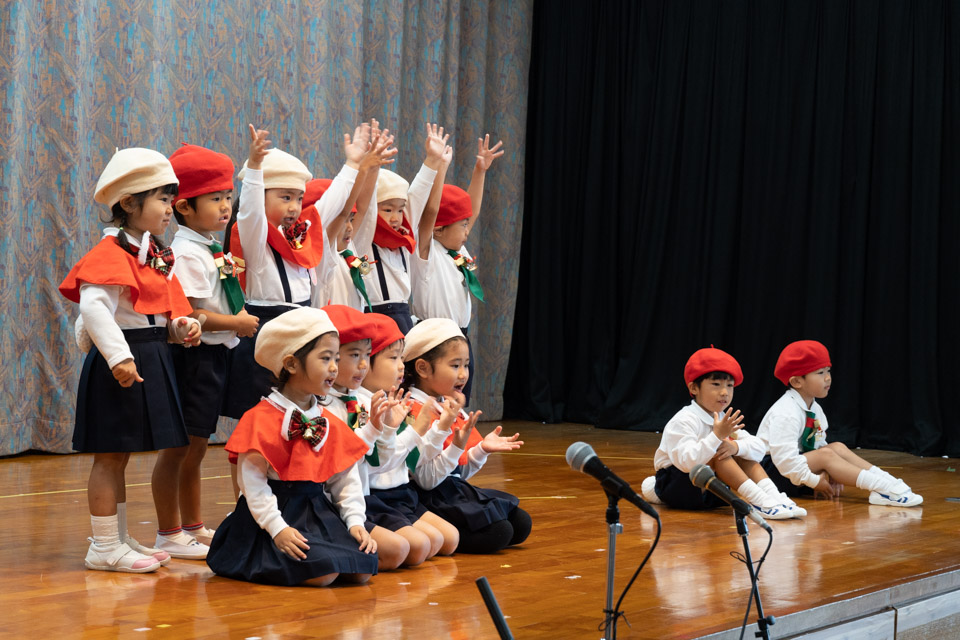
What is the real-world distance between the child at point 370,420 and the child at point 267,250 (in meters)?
0.35

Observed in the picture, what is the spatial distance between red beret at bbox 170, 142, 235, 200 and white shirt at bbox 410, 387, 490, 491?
31.1 inches

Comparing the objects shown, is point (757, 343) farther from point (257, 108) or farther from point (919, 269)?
point (257, 108)

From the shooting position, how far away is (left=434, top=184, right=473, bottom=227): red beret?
4215mm

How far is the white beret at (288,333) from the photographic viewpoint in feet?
8.68

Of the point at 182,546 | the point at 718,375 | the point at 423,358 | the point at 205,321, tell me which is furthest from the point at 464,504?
the point at 718,375

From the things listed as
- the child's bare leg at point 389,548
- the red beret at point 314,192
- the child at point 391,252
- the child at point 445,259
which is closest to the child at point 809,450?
the child at point 445,259

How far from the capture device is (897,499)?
420 cm

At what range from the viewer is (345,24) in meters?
6.03

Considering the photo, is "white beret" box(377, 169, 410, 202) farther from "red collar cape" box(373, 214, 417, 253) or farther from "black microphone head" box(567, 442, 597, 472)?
"black microphone head" box(567, 442, 597, 472)

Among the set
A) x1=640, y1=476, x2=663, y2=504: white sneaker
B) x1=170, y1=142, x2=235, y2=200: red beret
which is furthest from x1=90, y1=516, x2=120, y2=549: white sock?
x1=640, y1=476, x2=663, y2=504: white sneaker

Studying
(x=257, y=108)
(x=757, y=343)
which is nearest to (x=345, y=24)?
(x=257, y=108)

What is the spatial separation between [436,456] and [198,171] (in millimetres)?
994

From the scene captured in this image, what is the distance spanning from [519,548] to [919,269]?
3.77 metres

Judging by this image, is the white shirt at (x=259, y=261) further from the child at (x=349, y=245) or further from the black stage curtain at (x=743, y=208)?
the black stage curtain at (x=743, y=208)
